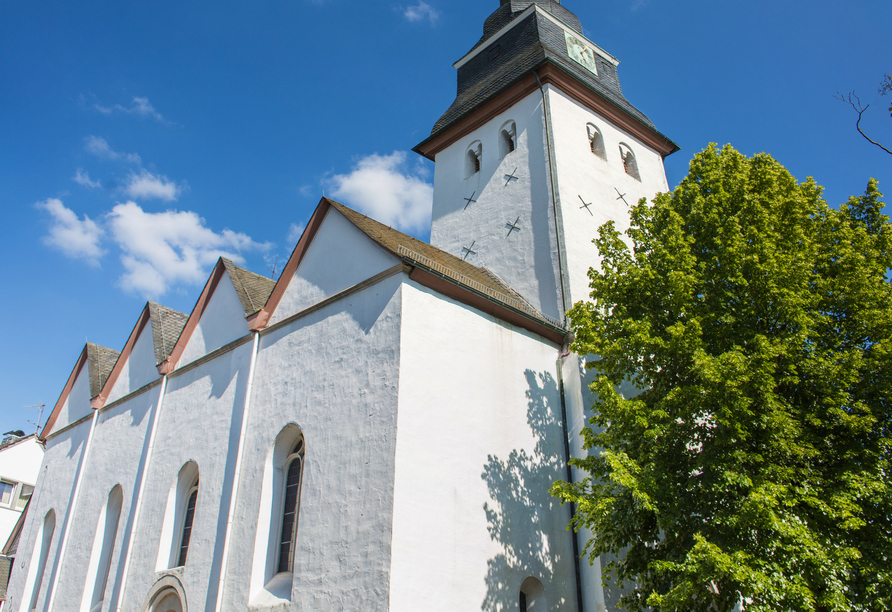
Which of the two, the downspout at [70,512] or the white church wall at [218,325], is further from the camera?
the downspout at [70,512]

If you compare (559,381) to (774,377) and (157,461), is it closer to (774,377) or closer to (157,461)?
(774,377)

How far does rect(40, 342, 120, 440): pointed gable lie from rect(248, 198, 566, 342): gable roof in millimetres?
10007

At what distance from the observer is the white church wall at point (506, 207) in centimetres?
1584

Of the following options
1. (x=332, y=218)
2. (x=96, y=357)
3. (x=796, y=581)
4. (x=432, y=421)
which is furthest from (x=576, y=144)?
(x=96, y=357)

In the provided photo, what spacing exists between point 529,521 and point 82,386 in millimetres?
17745

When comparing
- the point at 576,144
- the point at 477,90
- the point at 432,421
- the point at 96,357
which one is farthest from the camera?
the point at 96,357

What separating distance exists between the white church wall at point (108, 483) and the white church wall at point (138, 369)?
0.44 m

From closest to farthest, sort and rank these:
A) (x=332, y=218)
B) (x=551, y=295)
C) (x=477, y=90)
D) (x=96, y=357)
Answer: (x=332, y=218)
(x=551, y=295)
(x=477, y=90)
(x=96, y=357)

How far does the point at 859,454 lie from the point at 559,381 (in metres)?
5.90

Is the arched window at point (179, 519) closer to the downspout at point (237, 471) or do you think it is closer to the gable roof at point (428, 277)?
the downspout at point (237, 471)

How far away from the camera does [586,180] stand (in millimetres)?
17594

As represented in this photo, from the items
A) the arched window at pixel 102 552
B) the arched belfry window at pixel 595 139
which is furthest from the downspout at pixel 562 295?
the arched window at pixel 102 552

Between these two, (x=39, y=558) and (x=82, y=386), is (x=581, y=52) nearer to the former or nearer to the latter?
(x=82, y=386)

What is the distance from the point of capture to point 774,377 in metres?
8.79
